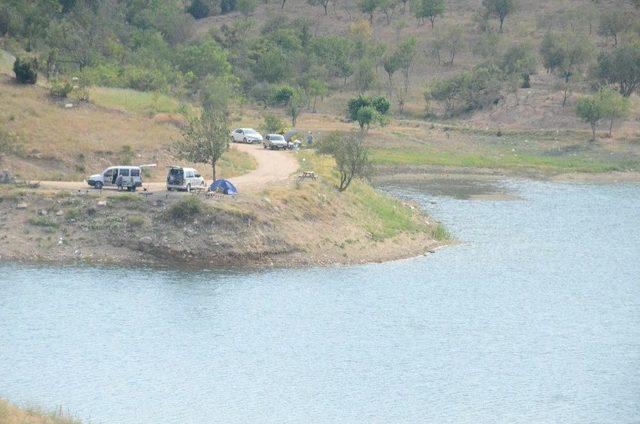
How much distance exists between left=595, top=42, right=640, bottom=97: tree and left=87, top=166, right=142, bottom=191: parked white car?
86068mm

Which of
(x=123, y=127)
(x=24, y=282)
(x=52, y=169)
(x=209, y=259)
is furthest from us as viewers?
(x=123, y=127)

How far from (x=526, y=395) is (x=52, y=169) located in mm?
41730

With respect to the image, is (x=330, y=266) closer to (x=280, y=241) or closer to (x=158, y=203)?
(x=280, y=241)

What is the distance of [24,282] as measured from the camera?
63.8 m

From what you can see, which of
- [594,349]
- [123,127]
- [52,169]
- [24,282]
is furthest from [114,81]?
[594,349]

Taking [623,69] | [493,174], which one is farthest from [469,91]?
[493,174]

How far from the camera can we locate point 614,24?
174 metres

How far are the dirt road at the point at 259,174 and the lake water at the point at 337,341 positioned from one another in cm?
1019

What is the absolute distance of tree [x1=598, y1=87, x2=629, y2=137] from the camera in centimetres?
13438

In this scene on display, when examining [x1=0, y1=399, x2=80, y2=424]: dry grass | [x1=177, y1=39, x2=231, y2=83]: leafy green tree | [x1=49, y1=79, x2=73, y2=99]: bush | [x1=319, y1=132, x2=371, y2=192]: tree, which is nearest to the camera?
[x1=0, y1=399, x2=80, y2=424]: dry grass

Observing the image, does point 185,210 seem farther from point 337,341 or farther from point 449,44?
point 449,44

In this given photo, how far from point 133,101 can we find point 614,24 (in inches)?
3605

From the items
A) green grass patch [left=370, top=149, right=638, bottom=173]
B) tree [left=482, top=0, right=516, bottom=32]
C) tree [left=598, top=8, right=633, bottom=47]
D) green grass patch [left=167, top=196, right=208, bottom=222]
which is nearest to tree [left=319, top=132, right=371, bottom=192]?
green grass patch [left=167, top=196, right=208, bottom=222]

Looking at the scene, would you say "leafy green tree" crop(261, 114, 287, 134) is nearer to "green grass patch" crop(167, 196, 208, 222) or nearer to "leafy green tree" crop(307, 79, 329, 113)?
"leafy green tree" crop(307, 79, 329, 113)
